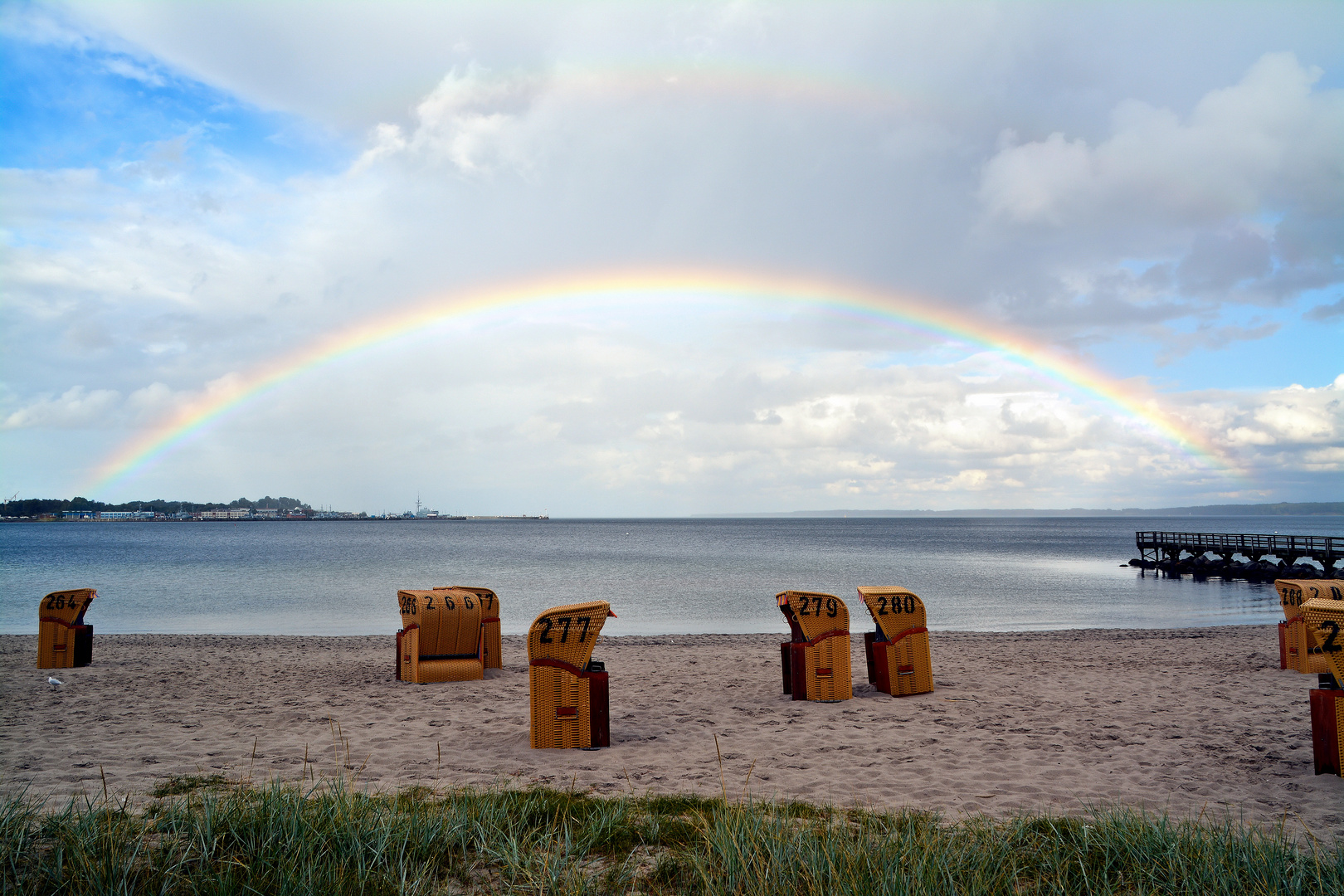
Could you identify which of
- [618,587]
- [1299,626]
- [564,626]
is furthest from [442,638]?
[618,587]

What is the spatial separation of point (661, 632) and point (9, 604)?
27.1 meters

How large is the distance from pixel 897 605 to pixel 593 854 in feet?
25.5

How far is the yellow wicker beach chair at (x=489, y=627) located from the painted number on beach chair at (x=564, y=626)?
496cm

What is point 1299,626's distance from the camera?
1335 centimetres

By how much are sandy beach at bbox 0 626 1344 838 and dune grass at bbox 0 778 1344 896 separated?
92 cm

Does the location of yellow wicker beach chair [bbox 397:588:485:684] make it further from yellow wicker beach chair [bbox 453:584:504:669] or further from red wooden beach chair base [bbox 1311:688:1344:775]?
red wooden beach chair base [bbox 1311:688:1344:775]

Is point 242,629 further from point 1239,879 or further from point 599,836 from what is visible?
point 1239,879

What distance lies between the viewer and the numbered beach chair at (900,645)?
11578 mm

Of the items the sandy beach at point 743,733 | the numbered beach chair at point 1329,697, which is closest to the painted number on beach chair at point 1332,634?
the numbered beach chair at point 1329,697

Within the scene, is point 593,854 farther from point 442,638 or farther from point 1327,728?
point 442,638

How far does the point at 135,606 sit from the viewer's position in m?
31.4

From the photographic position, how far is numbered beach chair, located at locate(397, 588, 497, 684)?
12.8 metres

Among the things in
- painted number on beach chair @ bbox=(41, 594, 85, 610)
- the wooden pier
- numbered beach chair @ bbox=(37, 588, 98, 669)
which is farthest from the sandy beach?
the wooden pier

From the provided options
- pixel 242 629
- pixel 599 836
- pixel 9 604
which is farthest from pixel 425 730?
pixel 9 604
